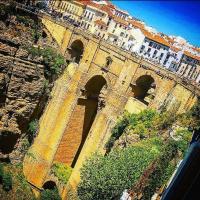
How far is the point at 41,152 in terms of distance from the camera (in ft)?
83.0

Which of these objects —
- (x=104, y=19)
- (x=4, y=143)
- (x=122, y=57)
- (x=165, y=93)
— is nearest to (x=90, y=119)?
(x=122, y=57)

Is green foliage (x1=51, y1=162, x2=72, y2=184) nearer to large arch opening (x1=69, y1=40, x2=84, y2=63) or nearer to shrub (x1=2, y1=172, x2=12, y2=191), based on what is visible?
shrub (x1=2, y1=172, x2=12, y2=191)

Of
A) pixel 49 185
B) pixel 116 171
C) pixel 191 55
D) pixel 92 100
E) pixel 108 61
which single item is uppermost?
pixel 191 55

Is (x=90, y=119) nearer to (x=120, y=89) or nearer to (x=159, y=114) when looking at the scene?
(x=120, y=89)

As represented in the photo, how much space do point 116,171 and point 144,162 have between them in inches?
52.2

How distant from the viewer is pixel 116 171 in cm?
1505

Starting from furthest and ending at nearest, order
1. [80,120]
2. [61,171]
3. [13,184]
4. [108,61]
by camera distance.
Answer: [80,120], [108,61], [61,171], [13,184]

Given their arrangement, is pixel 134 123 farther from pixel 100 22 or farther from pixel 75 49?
pixel 100 22

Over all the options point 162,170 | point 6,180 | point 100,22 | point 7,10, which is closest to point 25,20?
point 7,10

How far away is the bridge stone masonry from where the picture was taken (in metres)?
22.1

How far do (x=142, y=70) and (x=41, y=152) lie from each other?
9.80m

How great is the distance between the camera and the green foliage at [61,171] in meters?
23.5

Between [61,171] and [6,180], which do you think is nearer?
[6,180]

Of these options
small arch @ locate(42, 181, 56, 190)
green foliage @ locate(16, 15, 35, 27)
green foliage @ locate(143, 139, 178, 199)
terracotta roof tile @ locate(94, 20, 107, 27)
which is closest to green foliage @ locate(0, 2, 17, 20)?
green foliage @ locate(16, 15, 35, 27)
